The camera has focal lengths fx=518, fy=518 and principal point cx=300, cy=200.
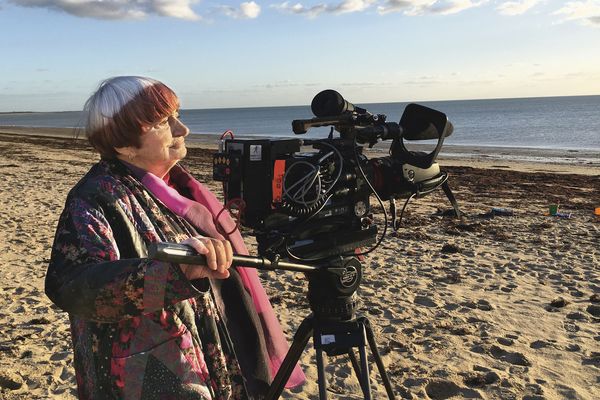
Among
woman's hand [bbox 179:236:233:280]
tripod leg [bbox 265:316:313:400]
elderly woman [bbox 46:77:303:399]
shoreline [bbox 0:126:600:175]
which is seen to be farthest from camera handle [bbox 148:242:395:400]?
shoreline [bbox 0:126:600:175]

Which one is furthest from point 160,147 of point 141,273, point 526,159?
point 526,159

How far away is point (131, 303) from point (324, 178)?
797 millimetres

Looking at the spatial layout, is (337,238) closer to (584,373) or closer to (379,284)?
(584,373)

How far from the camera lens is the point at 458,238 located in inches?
284

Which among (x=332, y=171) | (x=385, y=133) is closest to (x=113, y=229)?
(x=332, y=171)

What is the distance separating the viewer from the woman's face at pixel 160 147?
1459 millimetres

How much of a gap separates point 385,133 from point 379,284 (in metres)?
3.56

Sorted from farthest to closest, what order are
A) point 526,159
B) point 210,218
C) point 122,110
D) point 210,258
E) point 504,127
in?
point 504,127, point 526,159, point 210,218, point 122,110, point 210,258

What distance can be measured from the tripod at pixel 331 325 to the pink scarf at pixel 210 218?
8 cm

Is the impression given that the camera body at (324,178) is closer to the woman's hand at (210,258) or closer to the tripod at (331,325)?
the tripod at (331,325)

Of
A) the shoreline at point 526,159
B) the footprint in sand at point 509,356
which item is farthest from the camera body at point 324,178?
the shoreline at point 526,159

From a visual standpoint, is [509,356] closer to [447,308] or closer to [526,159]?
[447,308]

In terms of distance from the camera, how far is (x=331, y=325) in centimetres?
190

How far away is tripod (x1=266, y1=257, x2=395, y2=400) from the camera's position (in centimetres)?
187
